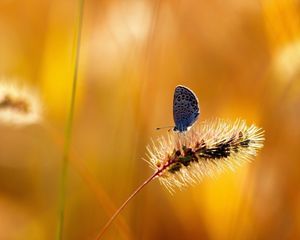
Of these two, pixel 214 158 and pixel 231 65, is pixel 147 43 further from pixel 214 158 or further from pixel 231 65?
pixel 214 158

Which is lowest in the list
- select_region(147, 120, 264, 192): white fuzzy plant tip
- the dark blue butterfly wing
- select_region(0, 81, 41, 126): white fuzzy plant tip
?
select_region(147, 120, 264, 192): white fuzzy plant tip

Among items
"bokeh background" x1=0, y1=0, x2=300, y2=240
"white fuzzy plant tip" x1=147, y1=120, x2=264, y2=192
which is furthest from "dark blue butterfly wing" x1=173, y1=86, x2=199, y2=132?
"bokeh background" x1=0, y1=0, x2=300, y2=240

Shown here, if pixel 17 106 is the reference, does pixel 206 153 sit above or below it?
below

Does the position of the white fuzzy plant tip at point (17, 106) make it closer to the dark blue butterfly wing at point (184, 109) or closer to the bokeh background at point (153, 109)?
the bokeh background at point (153, 109)

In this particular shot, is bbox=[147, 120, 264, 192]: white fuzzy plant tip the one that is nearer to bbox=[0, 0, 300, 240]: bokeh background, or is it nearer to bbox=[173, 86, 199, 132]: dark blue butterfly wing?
bbox=[173, 86, 199, 132]: dark blue butterfly wing

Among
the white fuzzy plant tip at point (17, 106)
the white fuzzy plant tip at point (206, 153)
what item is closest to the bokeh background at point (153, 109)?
the white fuzzy plant tip at point (17, 106)

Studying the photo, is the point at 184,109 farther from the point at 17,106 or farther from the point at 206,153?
the point at 17,106

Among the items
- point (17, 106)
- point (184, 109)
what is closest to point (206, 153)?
point (184, 109)
